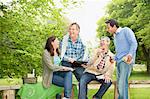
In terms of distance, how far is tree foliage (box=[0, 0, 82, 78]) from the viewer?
1266 cm

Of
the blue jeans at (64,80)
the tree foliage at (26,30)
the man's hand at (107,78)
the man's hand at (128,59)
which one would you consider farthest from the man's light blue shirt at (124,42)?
the tree foliage at (26,30)

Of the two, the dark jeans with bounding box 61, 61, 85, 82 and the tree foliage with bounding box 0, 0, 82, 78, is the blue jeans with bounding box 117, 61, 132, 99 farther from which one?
the tree foliage with bounding box 0, 0, 82, 78

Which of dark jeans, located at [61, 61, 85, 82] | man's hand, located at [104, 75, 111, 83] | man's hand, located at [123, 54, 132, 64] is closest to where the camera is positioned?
man's hand, located at [123, 54, 132, 64]

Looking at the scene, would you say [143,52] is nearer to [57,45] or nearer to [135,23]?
[135,23]

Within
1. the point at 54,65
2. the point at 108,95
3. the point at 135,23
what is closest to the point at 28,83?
the point at 54,65

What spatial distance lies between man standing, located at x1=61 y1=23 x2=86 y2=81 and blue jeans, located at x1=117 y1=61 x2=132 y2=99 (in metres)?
0.66

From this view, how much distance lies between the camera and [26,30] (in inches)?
504

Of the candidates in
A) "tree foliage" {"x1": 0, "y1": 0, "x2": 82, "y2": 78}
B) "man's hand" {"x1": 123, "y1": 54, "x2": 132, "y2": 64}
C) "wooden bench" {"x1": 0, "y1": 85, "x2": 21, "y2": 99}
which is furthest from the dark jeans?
"tree foliage" {"x1": 0, "y1": 0, "x2": 82, "y2": 78}

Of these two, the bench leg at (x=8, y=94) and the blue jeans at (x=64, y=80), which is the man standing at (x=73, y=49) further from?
the bench leg at (x=8, y=94)

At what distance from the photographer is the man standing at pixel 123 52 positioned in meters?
6.67

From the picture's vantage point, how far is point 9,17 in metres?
12.9

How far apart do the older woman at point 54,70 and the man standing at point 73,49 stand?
0.12 meters

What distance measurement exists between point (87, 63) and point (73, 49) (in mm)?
350

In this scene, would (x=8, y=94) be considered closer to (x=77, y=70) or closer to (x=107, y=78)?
(x=77, y=70)
